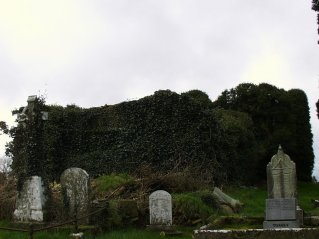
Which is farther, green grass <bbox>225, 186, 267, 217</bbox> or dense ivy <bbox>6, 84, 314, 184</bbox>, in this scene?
dense ivy <bbox>6, 84, 314, 184</bbox>

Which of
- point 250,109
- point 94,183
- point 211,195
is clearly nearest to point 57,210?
point 94,183

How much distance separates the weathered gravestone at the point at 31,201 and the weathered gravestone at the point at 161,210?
287 centimetres

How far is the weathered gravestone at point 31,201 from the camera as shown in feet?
42.6

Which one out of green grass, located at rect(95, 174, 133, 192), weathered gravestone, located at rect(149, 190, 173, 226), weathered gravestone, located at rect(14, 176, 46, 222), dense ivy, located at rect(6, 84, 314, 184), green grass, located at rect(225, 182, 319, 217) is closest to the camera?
weathered gravestone, located at rect(14, 176, 46, 222)

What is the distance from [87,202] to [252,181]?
839 inches

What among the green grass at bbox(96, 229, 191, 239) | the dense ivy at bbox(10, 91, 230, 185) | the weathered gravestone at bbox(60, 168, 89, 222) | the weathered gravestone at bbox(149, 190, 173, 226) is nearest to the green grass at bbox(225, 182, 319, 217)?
the dense ivy at bbox(10, 91, 230, 185)

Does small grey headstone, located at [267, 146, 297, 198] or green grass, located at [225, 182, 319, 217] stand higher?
small grey headstone, located at [267, 146, 297, 198]

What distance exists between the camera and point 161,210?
1338cm

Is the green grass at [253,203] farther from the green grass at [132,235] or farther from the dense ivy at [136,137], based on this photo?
the green grass at [132,235]

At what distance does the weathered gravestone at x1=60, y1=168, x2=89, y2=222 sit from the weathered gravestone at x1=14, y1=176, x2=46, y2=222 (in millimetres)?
618

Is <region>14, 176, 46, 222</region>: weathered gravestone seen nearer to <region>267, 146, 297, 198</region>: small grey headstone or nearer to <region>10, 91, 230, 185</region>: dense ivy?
<region>267, 146, 297, 198</region>: small grey headstone

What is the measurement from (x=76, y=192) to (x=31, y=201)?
118 cm

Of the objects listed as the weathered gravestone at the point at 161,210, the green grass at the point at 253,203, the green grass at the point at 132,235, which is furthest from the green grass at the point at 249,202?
the green grass at the point at 132,235

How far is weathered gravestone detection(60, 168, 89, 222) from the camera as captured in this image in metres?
13.1
